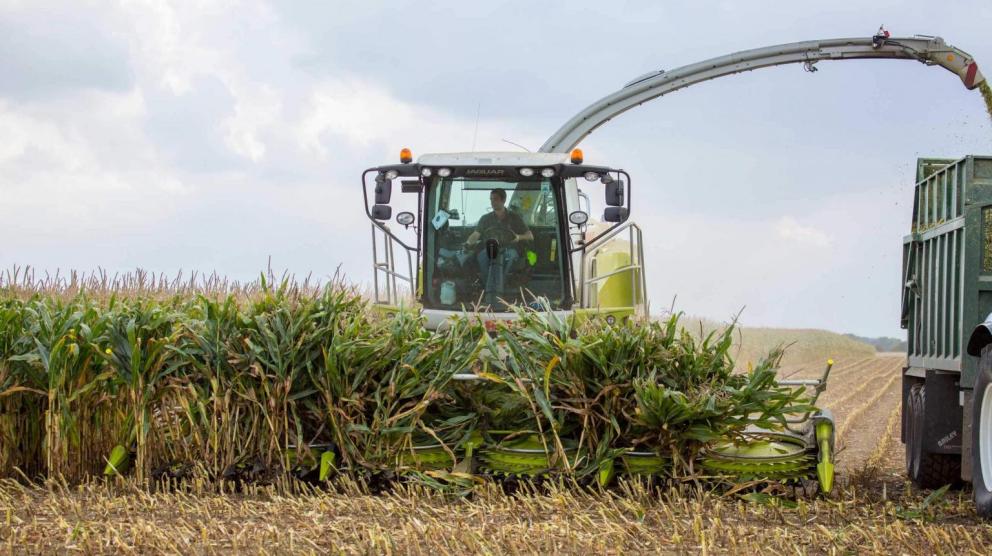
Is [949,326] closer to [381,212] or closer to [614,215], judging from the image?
[614,215]

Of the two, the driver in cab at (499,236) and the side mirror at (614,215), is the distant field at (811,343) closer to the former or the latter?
the driver in cab at (499,236)

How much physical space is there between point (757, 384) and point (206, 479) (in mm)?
3165

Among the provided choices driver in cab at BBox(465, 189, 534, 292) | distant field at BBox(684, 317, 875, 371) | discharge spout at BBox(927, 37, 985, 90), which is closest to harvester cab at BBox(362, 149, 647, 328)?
driver in cab at BBox(465, 189, 534, 292)

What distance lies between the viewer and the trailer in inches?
251

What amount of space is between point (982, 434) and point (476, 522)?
2.84m

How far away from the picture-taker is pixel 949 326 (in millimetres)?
7754

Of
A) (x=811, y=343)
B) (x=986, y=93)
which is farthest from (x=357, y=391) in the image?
(x=811, y=343)

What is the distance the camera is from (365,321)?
7.04 m

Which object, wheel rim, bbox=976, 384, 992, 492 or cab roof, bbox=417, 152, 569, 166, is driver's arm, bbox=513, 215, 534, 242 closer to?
cab roof, bbox=417, 152, 569, 166

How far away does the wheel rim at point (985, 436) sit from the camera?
6.23 meters

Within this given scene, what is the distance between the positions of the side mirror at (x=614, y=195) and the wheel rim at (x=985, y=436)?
147 inches

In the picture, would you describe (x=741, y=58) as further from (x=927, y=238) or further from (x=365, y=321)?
(x=365, y=321)

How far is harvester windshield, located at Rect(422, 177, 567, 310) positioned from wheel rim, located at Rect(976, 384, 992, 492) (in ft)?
14.0

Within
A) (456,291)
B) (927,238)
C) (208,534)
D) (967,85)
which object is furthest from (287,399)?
(967,85)
